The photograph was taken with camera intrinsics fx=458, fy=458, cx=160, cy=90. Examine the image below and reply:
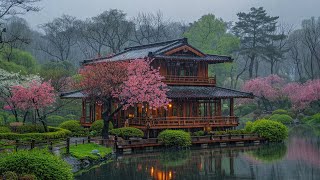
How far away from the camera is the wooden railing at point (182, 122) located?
46.5 meters

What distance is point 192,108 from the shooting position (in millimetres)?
51438

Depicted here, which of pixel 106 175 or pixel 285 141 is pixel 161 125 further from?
pixel 106 175

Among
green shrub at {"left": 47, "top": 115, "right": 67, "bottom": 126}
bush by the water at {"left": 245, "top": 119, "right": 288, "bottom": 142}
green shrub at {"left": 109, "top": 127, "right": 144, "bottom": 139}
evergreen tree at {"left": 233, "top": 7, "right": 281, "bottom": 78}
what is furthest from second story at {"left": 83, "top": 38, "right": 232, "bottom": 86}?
evergreen tree at {"left": 233, "top": 7, "right": 281, "bottom": 78}

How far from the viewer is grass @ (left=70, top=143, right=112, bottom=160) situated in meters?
33.7

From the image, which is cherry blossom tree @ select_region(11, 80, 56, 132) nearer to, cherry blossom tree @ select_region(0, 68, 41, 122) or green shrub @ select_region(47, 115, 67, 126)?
cherry blossom tree @ select_region(0, 68, 41, 122)

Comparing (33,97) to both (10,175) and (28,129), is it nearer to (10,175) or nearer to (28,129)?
(28,129)

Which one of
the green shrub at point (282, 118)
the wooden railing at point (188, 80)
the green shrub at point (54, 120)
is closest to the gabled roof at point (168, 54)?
the wooden railing at point (188, 80)

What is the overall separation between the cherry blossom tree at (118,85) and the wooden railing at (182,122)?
2.66 m

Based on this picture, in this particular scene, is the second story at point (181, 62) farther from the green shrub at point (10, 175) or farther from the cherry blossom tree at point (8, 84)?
the green shrub at point (10, 175)

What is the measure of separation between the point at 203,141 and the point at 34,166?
26.0 metres

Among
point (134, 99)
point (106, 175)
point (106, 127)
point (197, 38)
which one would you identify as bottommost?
point (106, 175)

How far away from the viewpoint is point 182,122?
48281 mm

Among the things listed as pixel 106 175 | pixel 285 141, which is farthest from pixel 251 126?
pixel 106 175

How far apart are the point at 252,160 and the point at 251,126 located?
561 inches
